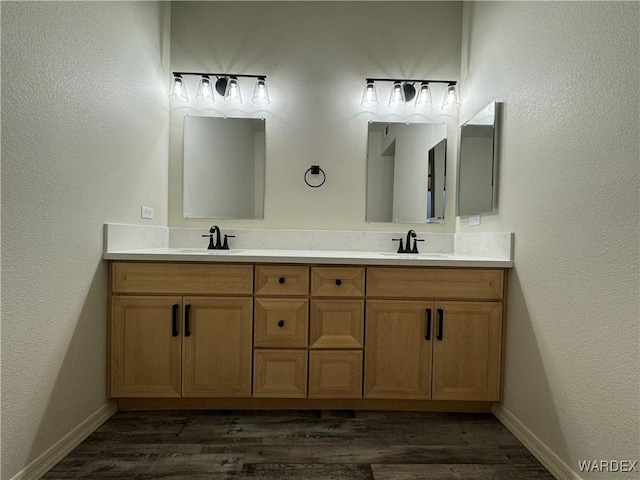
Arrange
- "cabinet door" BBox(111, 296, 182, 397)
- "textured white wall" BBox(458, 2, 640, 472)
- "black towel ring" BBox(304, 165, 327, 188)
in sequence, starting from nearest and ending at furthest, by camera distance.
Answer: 1. "textured white wall" BBox(458, 2, 640, 472)
2. "cabinet door" BBox(111, 296, 182, 397)
3. "black towel ring" BBox(304, 165, 327, 188)

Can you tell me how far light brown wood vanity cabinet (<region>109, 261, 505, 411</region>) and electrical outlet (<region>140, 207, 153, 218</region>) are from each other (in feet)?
1.83

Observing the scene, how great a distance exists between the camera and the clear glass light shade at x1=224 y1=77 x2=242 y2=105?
7.73 ft

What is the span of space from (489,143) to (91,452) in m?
2.61

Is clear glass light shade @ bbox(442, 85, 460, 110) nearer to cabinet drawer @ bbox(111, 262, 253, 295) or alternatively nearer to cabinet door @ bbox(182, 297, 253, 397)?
cabinet drawer @ bbox(111, 262, 253, 295)

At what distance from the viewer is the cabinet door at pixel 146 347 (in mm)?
1789

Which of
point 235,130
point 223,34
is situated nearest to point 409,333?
point 235,130

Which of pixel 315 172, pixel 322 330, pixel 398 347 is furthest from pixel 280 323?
pixel 315 172

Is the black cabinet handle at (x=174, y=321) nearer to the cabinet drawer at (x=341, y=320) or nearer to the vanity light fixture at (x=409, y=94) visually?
the cabinet drawer at (x=341, y=320)

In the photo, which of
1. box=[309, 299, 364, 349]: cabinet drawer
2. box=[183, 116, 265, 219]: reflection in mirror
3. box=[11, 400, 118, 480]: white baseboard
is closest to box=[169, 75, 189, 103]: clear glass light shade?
box=[183, 116, 265, 219]: reflection in mirror

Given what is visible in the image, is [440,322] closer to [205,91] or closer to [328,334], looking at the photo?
[328,334]

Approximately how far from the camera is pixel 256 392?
1.82 m

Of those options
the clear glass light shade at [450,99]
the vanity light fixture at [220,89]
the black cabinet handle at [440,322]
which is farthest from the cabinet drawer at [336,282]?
the clear glass light shade at [450,99]

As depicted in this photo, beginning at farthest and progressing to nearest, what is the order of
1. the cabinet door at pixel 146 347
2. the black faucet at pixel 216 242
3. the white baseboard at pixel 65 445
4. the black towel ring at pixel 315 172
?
1. the black towel ring at pixel 315 172
2. the black faucet at pixel 216 242
3. the cabinet door at pixel 146 347
4. the white baseboard at pixel 65 445

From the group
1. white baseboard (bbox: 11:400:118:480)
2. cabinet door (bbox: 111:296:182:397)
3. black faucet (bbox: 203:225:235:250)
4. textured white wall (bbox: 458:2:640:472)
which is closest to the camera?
textured white wall (bbox: 458:2:640:472)
